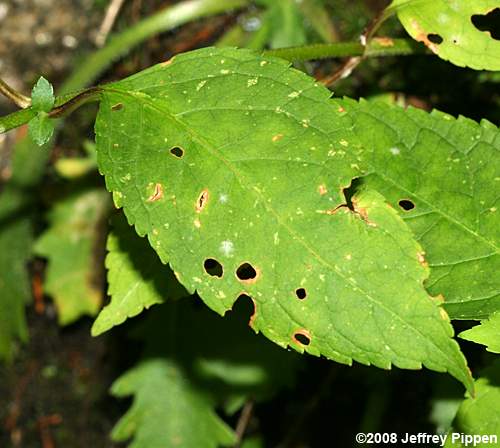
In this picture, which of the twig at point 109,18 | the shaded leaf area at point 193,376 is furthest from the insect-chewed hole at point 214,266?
the twig at point 109,18

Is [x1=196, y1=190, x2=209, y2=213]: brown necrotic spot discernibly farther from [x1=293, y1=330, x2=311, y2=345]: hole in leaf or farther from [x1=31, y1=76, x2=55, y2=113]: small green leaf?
[x1=31, y1=76, x2=55, y2=113]: small green leaf

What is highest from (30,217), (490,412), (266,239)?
(266,239)

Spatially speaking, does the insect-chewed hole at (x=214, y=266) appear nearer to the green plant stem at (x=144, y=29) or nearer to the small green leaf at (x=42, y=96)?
the small green leaf at (x=42, y=96)

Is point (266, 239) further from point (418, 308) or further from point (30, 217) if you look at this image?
point (30, 217)

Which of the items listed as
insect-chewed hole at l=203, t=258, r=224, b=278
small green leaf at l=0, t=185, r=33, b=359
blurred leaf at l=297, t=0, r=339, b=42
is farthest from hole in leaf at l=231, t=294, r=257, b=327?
blurred leaf at l=297, t=0, r=339, b=42

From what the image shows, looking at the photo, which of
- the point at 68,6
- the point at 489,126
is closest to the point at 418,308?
the point at 489,126

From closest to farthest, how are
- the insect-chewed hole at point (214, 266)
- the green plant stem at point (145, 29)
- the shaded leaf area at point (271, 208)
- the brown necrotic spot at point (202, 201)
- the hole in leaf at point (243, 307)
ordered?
the shaded leaf area at point (271, 208)
the brown necrotic spot at point (202, 201)
the insect-chewed hole at point (214, 266)
the hole in leaf at point (243, 307)
the green plant stem at point (145, 29)

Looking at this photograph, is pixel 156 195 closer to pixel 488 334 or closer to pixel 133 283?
pixel 133 283
